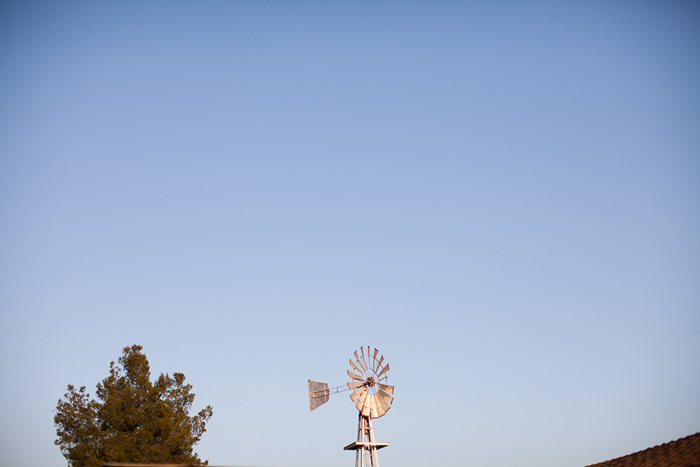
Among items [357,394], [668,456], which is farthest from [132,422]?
[668,456]

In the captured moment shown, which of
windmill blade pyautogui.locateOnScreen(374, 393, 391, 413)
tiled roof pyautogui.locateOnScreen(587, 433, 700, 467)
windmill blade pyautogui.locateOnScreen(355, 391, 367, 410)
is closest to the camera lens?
tiled roof pyautogui.locateOnScreen(587, 433, 700, 467)

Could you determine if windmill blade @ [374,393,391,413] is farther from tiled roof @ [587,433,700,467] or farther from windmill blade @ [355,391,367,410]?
tiled roof @ [587,433,700,467]

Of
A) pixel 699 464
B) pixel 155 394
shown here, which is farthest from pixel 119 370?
pixel 699 464

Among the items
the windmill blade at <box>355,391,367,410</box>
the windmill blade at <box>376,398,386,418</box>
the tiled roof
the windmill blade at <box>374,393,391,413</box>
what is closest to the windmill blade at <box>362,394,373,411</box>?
the windmill blade at <box>355,391,367,410</box>

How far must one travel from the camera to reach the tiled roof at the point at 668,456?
19000mm

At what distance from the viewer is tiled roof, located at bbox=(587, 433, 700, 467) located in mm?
19000

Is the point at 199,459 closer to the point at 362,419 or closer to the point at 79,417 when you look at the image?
the point at 79,417

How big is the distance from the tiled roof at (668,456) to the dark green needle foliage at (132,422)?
20.4m

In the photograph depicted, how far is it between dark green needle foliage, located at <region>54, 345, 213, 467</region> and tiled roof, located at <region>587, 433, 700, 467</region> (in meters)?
20.4

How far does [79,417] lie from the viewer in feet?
111

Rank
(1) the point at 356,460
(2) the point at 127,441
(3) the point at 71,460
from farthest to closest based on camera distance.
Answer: (3) the point at 71,460 → (2) the point at 127,441 → (1) the point at 356,460

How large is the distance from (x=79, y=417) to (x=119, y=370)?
313 centimetres

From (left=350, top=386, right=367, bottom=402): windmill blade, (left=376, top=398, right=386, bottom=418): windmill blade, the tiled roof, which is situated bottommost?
the tiled roof

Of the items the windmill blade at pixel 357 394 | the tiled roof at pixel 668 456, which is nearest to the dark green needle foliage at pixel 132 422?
the windmill blade at pixel 357 394
